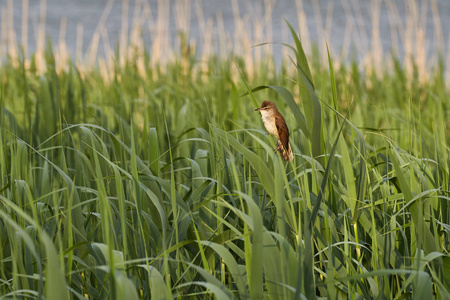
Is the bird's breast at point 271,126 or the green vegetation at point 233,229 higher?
the bird's breast at point 271,126

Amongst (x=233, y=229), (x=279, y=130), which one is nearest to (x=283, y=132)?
(x=279, y=130)

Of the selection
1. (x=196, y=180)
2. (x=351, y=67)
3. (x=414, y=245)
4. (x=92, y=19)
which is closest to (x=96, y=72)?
(x=351, y=67)

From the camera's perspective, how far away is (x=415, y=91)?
4.46m

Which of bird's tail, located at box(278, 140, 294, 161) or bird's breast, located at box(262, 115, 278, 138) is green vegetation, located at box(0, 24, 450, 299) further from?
bird's breast, located at box(262, 115, 278, 138)

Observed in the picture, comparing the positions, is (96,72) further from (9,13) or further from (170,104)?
(170,104)

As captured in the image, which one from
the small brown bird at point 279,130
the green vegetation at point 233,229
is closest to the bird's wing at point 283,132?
the small brown bird at point 279,130

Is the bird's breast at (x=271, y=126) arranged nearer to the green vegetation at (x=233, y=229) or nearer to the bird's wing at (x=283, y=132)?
the bird's wing at (x=283, y=132)

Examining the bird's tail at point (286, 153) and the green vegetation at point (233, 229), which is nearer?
the green vegetation at point (233, 229)

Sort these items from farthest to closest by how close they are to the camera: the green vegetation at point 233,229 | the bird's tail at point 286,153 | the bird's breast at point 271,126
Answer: the bird's breast at point 271,126
the bird's tail at point 286,153
the green vegetation at point 233,229

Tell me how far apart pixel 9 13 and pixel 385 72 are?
3.53 m

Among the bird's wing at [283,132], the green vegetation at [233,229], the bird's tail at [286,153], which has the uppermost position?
the bird's wing at [283,132]

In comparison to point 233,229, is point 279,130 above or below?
above

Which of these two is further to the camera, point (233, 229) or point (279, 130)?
point (279, 130)

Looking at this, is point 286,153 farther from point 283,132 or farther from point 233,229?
point 233,229
